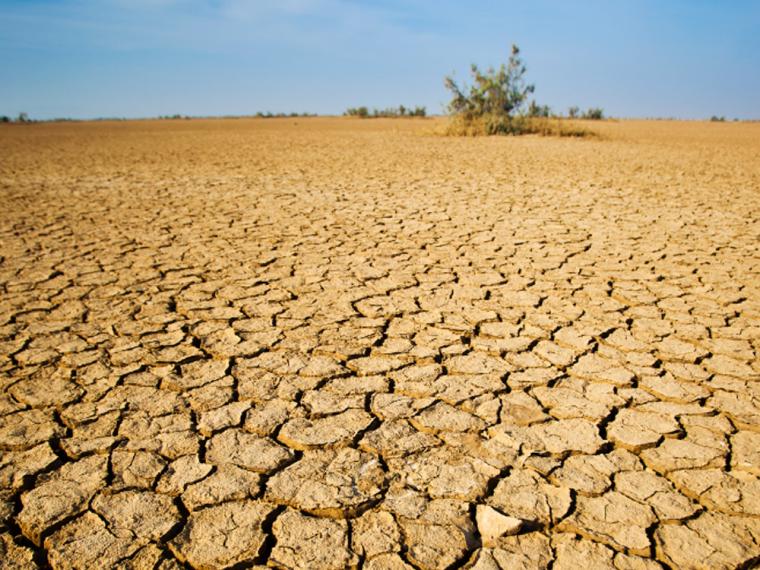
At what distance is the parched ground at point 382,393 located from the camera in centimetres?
137

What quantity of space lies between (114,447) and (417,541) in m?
0.99

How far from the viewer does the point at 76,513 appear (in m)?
1.43

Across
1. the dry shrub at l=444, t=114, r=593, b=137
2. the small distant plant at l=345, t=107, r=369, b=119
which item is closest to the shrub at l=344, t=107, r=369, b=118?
the small distant plant at l=345, t=107, r=369, b=119

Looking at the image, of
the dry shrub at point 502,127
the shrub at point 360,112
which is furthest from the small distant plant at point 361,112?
the dry shrub at point 502,127

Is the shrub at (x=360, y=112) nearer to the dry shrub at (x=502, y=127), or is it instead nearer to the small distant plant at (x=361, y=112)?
the small distant plant at (x=361, y=112)

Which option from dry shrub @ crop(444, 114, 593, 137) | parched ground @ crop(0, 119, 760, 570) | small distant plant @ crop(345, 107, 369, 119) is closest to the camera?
parched ground @ crop(0, 119, 760, 570)

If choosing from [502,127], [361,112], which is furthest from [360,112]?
[502,127]

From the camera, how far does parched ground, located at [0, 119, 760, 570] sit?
53.9 inches

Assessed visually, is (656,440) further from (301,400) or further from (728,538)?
(301,400)

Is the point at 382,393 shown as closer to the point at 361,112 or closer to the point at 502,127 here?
the point at 502,127

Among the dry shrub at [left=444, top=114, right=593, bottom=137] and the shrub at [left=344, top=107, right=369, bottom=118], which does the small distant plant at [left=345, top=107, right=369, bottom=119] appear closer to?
the shrub at [left=344, top=107, right=369, bottom=118]

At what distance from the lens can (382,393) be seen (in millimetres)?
2020

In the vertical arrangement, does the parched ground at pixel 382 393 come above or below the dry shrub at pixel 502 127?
below

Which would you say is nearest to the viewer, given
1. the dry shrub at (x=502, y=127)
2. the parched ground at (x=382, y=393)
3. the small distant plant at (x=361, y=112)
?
the parched ground at (x=382, y=393)
